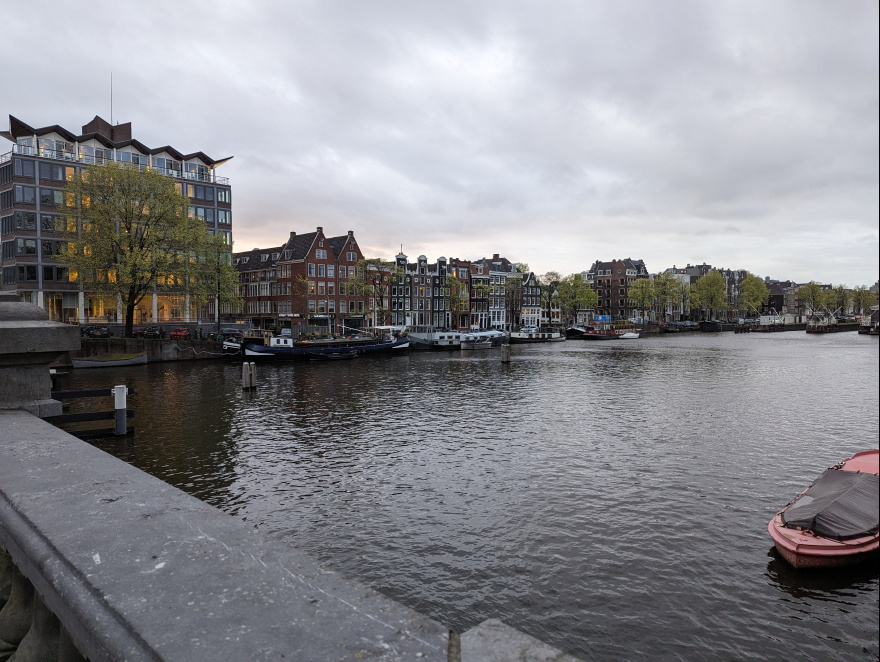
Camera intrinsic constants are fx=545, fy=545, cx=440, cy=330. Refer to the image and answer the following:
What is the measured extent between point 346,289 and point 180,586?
86.2 m

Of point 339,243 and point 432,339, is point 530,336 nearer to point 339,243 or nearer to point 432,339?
point 432,339

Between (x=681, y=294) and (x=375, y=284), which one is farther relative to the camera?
(x=681, y=294)

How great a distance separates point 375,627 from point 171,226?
A: 61.5 m

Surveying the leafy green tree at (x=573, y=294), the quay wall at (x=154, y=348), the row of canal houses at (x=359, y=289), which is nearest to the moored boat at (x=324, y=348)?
the quay wall at (x=154, y=348)

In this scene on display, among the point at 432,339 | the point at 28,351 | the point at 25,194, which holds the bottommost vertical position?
the point at 432,339

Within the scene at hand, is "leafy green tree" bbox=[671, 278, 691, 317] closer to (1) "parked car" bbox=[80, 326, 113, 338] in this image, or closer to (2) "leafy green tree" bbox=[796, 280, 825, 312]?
(2) "leafy green tree" bbox=[796, 280, 825, 312]

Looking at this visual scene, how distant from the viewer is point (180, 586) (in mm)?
3682

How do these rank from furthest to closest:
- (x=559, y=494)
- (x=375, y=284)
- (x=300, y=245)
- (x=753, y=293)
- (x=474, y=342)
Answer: (x=753, y=293) < (x=300, y=245) < (x=375, y=284) < (x=474, y=342) < (x=559, y=494)

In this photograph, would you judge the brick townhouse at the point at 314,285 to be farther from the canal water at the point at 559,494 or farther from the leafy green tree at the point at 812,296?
A: the leafy green tree at the point at 812,296

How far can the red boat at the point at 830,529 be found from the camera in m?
11.8

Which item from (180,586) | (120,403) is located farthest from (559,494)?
(120,403)

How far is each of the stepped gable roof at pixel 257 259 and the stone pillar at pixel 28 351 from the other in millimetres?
91248

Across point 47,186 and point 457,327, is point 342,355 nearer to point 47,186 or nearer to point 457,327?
point 47,186

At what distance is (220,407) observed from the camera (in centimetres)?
3102
